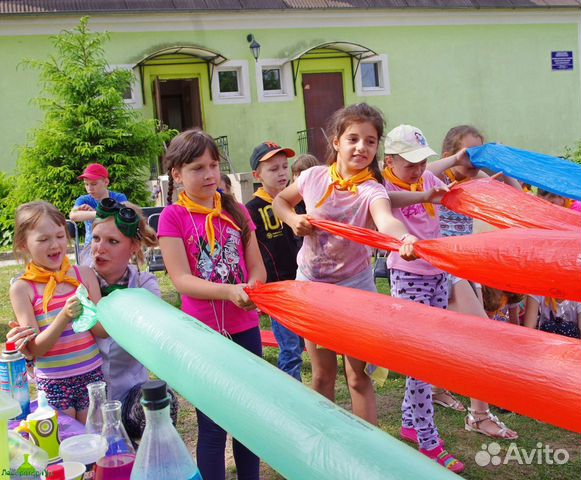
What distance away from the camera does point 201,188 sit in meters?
2.64

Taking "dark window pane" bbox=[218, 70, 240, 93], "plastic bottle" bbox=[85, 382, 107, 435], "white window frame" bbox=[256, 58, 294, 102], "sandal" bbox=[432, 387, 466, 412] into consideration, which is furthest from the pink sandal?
"dark window pane" bbox=[218, 70, 240, 93]

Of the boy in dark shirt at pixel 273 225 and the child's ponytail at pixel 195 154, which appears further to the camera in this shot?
the boy in dark shirt at pixel 273 225

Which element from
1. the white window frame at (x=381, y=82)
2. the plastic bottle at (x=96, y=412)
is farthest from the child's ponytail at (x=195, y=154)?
the white window frame at (x=381, y=82)

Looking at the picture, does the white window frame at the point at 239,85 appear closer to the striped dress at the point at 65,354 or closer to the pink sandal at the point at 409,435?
the pink sandal at the point at 409,435

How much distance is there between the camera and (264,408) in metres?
1.30

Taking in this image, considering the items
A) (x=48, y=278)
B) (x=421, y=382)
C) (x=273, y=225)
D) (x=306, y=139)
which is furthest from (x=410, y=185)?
(x=306, y=139)

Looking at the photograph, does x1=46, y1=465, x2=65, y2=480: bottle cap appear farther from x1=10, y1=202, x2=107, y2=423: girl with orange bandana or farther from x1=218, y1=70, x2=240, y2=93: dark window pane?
x1=218, y1=70, x2=240, y2=93: dark window pane

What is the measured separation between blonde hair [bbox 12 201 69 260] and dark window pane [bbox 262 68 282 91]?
1663 cm

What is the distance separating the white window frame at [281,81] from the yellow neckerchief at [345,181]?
633 inches

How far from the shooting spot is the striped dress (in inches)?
95.8

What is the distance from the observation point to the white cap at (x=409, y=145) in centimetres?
316

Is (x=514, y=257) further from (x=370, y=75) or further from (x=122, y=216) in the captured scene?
(x=370, y=75)

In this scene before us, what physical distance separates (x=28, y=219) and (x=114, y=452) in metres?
1.35

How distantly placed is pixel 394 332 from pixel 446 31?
20140 mm
